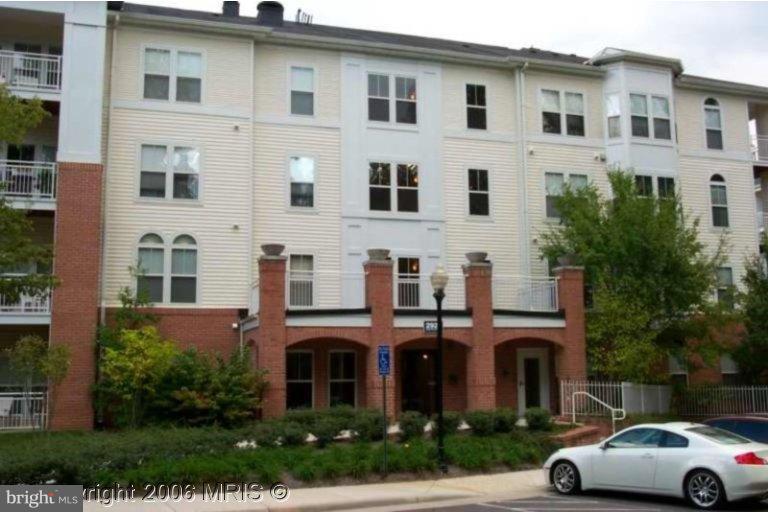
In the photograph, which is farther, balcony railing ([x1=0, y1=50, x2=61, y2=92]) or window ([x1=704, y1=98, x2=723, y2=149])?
window ([x1=704, y1=98, x2=723, y2=149])

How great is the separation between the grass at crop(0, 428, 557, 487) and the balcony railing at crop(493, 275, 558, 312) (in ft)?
23.4

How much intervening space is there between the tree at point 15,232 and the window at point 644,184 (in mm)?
20641

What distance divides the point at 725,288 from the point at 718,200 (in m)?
5.53

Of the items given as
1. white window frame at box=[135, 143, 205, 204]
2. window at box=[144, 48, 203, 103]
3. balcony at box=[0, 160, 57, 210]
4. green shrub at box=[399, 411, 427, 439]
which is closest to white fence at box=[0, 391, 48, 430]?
balcony at box=[0, 160, 57, 210]

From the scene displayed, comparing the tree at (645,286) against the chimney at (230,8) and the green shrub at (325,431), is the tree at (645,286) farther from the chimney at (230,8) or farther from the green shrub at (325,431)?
the chimney at (230,8)

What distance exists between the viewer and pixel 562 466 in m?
16.5

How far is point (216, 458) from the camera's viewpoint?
17.0m

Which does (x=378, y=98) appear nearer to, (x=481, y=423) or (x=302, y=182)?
(x=302, y=182)

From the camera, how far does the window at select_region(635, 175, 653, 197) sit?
3072cm

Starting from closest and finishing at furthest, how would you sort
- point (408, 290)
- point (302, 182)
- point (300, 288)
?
point (300, 288) → point (408, 290) → point (302, 182)

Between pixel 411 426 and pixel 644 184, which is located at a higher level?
pixel 644 184

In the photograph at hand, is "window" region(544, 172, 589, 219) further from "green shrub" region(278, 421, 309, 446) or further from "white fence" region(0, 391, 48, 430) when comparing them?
"white fence" region(0, 391, 48, 430)

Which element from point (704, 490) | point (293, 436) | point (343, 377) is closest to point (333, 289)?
point (343, 377)

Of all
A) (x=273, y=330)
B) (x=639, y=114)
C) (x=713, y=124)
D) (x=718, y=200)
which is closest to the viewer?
(x=273, y=330)
